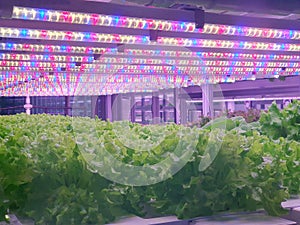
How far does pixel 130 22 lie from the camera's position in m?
5.11

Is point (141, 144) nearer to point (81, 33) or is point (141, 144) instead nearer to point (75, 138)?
point (75, 138)

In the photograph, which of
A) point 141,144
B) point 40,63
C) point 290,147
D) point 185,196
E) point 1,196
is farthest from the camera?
point 40,63

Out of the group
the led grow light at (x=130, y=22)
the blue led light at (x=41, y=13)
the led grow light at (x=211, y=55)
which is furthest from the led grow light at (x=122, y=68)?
the blue led light at (x=41, y=13)

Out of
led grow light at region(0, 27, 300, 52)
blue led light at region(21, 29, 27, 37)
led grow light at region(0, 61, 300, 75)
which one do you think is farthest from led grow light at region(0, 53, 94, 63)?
blue led light at region(21, 29, 27, 37)

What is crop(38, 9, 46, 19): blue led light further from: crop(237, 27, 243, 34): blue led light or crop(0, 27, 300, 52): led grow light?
crop(237, 27, 243, 34): blue led light

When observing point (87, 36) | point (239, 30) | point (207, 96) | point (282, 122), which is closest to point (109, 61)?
point (87, 36)

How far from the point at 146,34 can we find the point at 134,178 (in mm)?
4743

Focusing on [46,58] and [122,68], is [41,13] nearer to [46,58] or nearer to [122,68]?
[46,58]

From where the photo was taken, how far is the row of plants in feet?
4.62

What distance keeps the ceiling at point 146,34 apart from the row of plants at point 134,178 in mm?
2360

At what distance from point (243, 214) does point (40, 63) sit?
7946mm

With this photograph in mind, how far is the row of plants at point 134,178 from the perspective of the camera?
1.41 meters

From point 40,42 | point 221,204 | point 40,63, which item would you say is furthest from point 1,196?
point 40,63

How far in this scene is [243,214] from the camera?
153 centimetres
